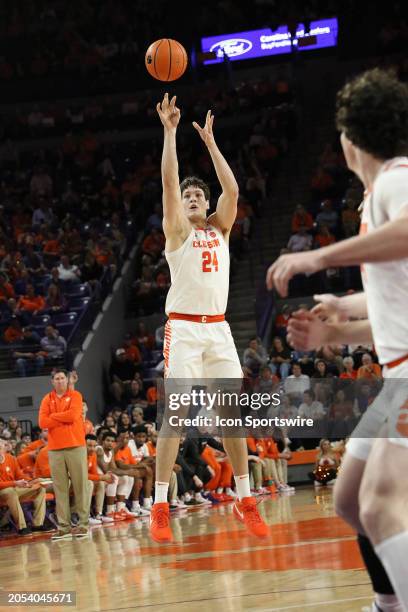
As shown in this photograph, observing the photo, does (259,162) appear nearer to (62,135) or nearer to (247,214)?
(247,214)

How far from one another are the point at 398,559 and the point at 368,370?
44.4 ft

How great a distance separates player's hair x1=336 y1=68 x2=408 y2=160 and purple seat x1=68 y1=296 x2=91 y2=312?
17.9 metres

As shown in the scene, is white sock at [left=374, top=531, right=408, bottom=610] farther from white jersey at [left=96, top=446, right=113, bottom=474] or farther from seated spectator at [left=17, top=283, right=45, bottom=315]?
seated spectator at [left=17, top=283, right=45, bottom=315]

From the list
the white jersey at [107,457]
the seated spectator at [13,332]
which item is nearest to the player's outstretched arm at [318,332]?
the white jersey at [107,457]

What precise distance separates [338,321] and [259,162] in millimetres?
22648

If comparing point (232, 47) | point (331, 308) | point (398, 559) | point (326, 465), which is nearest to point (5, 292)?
point (326, 465)

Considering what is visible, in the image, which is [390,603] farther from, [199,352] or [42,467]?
[42,467]

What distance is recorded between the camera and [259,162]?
86.5ft

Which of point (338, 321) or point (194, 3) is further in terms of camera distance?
point (194, 3)

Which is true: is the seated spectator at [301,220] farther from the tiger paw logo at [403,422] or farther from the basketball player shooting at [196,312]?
the tiger paw logo at [403,422]

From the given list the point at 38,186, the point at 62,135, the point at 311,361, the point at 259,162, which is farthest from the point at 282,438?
the point at 62,135

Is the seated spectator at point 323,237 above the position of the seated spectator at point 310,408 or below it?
above

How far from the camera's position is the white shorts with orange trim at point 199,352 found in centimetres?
757

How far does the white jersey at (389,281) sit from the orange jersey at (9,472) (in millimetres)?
10223
